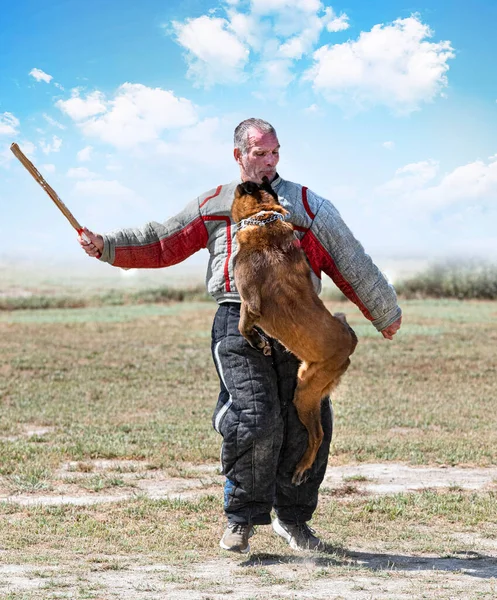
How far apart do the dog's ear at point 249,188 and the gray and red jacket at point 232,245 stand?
0.70 ft

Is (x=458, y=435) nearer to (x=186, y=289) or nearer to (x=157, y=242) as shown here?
(x=157, y=242)

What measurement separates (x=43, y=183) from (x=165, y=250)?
0.85 meters

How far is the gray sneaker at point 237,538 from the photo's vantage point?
5.16 m

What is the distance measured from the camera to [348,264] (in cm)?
519

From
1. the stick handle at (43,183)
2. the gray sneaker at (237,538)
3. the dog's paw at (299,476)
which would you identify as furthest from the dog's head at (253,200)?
the gray sneaker at (237,538)

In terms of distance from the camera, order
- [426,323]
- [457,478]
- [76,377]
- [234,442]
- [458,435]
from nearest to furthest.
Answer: [234,442] < [457,478] < [458,435] < [76,377] < [426,323]

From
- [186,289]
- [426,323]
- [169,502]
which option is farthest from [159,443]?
[186,289]

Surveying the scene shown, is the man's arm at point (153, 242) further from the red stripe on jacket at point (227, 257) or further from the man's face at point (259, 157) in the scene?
the man's face at point (259, 157)

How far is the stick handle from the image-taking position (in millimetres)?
5305

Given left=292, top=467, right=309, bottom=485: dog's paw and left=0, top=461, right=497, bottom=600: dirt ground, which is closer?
left=0, top=461, right=497, bottom=600: dirt ground

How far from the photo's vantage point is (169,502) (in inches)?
262

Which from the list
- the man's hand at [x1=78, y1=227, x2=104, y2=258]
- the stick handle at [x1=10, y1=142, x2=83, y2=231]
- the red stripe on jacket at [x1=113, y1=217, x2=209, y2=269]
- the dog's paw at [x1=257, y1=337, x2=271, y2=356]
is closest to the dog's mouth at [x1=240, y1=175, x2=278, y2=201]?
the red stripe on jacket at [x1=113, y1=217, x2=209, y2=269]

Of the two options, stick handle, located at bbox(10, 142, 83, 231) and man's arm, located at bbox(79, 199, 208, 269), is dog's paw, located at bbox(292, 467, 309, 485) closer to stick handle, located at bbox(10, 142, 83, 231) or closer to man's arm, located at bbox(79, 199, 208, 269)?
man's arm, located at bbox(79, 199, 208, 269)

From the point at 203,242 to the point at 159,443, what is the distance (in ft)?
13.9
